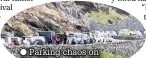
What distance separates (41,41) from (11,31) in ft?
0.52

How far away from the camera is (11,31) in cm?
345

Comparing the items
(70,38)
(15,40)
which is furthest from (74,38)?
(15,40)

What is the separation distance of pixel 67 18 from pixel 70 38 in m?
0.10

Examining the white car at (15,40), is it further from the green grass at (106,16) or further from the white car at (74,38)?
the green grass at (106,16)

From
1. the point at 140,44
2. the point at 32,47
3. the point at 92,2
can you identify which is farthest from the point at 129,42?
the point at 32,47

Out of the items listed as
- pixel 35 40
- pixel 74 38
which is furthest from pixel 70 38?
pixel 35 40

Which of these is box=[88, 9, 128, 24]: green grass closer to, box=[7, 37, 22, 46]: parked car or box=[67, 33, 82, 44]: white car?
box=[67, 33, 82, 44]: white car

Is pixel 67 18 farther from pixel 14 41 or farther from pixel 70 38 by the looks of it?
pixel 14 41

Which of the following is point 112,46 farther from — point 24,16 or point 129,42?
point 24,16

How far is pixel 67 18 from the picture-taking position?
137 inches

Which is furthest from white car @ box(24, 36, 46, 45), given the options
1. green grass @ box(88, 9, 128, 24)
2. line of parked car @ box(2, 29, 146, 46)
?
green grass @ box(88, 9, 128, 24)

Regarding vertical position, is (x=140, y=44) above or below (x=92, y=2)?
below

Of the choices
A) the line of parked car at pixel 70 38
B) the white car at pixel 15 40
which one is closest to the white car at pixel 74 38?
the line of parked car at pixel 70 38

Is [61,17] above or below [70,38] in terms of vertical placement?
above
